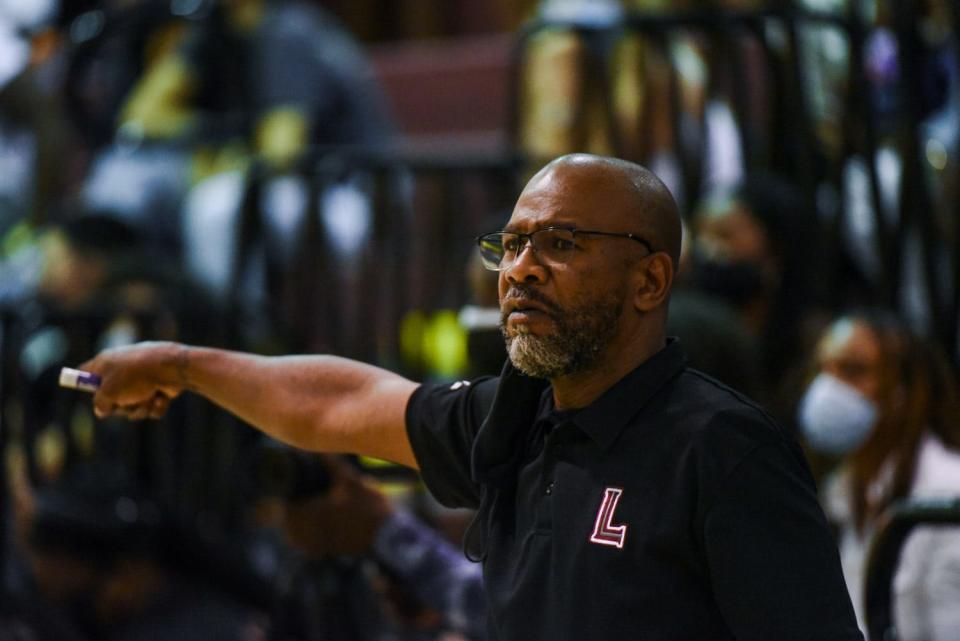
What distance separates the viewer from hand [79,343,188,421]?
2.84m

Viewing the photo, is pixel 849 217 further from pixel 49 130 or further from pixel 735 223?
pixel 49 130

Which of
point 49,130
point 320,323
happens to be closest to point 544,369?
point 320,323

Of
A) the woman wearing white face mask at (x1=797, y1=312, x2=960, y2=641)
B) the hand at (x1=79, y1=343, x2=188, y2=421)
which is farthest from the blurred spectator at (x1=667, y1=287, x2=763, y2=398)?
the hand at (x1=79, y1=343, x2=188, y2=421)

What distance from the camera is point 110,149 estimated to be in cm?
753

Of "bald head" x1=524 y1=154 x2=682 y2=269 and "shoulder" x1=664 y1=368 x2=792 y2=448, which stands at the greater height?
"bald head" x1=524 y1=154 x2=682 y2=269

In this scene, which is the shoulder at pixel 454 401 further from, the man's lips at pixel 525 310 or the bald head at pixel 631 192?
the bald head at pixel 631 192

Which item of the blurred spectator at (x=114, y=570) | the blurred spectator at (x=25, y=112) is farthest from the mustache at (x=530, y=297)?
the blurred spectator at (x=25, y=112)

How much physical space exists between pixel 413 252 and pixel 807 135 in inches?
60.2

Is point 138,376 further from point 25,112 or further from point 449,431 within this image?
point 25,112

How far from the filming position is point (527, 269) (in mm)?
2379

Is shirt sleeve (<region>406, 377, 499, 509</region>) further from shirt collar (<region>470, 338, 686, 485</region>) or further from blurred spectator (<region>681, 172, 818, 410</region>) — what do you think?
blurred spectator (<region>681, 172, 818, 410</region>)

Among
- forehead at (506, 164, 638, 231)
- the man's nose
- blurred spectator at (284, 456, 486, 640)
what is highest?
forehead at (506, 164, 638, 231)

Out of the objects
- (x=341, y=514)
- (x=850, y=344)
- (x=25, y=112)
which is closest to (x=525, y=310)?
(x=341, y=514)

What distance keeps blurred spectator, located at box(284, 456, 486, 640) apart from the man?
0.91 m
